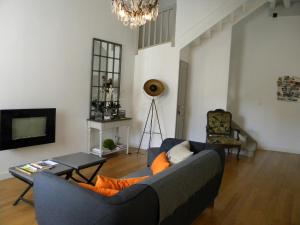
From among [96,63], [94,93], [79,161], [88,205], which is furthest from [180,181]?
[96,63]

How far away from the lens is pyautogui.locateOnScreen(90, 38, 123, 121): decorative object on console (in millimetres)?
5102

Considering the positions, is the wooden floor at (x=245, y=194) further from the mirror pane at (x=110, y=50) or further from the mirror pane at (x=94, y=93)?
the mirror pane at (x=110, y=50)

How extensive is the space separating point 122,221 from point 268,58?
6.22 m

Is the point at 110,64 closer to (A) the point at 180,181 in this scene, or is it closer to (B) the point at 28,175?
(B) the point at 28,175

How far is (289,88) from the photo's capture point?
638 cm

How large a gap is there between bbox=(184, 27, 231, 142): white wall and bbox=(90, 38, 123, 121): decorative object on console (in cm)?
192

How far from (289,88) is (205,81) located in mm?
2070

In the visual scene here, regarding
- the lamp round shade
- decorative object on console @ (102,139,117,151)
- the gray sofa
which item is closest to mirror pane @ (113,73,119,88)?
the lamp round shade

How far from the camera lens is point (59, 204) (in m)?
1.74

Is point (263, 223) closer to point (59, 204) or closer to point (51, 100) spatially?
point (59, 204)

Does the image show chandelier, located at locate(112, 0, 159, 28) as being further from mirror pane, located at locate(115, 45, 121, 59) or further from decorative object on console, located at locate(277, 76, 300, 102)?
decorative object on console, located at locate(277, 76, 300, 102)

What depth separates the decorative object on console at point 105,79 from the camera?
5.10m

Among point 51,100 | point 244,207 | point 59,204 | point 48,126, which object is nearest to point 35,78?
point 51,100

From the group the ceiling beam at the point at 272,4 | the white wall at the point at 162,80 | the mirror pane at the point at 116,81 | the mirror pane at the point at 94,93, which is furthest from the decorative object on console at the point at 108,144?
the ceiling beam at the point at 272,4
